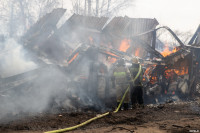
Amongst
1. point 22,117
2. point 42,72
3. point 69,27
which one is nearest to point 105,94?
point 42,72

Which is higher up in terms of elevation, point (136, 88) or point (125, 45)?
point (125, 45)

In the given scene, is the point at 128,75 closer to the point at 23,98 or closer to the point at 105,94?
the point at 105,94

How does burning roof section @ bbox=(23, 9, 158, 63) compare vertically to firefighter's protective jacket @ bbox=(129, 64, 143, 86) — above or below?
above

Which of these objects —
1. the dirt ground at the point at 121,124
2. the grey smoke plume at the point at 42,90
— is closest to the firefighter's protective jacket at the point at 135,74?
the dirt ground at the point at 121,124

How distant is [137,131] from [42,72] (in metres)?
4.94

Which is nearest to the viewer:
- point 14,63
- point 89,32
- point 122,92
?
point 122,92

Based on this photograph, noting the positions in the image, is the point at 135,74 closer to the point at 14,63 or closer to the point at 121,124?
the point at 121,124

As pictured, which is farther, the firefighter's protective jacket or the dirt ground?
the firefighter's protective jacket

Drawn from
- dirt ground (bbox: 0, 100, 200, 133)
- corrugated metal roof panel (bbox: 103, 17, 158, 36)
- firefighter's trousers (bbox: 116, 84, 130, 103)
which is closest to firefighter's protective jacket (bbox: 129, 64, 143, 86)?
firefighter's trousers (bbox: 116, 84, 130, 103)

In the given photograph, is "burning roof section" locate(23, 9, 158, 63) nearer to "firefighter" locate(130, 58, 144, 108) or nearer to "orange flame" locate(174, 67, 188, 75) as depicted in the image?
"orange flame" locate(174, 67, 188, 75)

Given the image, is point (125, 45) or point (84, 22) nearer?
point (125, 45)

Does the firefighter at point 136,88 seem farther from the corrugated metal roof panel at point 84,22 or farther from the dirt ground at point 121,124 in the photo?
the corrugated metal roof panel at point 84,22

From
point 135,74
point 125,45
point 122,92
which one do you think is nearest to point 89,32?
point 125,45

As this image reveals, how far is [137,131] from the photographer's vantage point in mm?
4109
